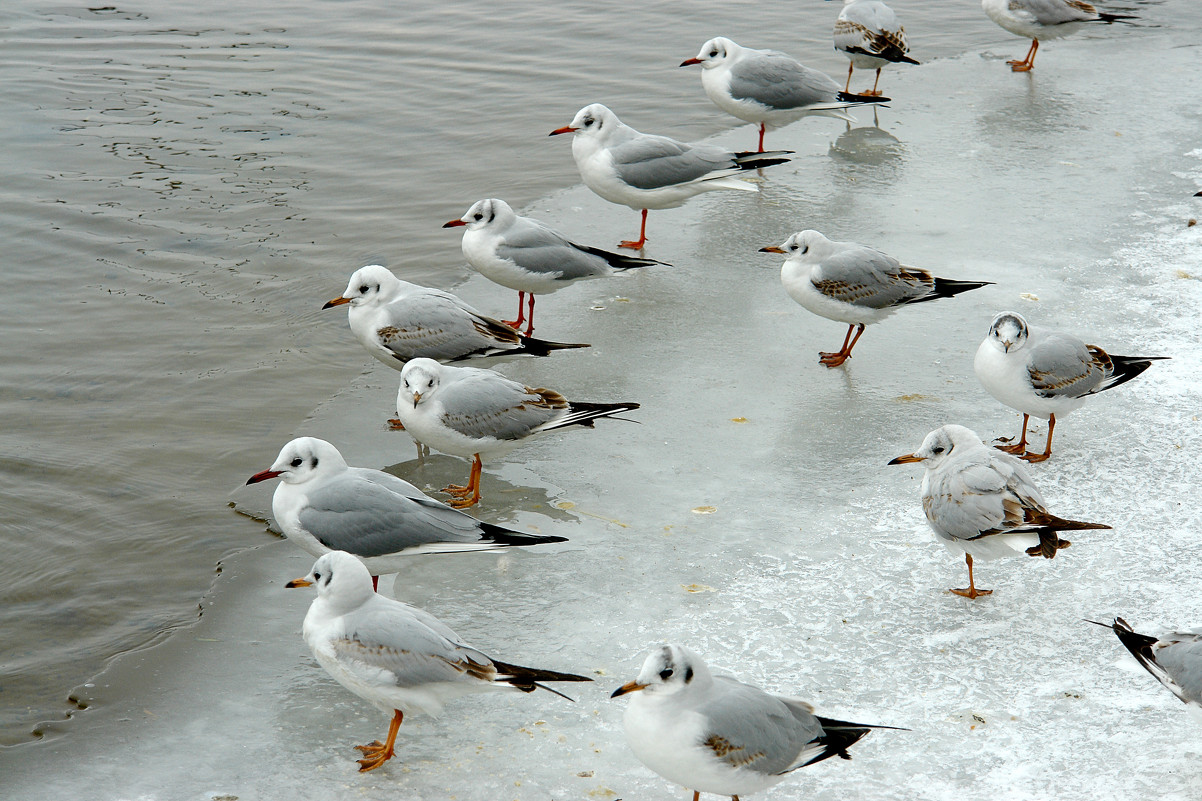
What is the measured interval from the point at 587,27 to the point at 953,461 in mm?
10183

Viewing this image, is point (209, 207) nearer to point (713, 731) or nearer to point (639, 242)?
point (639, 242)

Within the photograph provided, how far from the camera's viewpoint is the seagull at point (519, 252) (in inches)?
256

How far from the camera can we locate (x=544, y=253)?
258 inches

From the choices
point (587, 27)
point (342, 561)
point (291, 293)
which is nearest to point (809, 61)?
point (587, 27)

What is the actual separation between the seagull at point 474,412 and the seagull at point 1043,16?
7702 millimetres

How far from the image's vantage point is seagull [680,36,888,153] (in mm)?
9000

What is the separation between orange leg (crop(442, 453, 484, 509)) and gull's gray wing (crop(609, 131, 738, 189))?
117 inches

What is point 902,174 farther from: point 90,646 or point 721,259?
point 90,646

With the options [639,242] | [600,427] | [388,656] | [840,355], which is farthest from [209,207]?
[388,656]

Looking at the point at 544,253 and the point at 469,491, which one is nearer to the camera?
the point at 469,491

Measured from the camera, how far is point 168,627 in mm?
4621

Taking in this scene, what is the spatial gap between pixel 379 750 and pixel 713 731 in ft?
3.78

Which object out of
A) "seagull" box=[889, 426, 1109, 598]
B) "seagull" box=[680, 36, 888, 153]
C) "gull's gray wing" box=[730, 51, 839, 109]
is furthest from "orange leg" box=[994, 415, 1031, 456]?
"gull's gray wing" box=[730, 51, 839, 109]

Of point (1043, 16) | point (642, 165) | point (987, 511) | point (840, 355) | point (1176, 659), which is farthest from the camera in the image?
point (1043, 16)
